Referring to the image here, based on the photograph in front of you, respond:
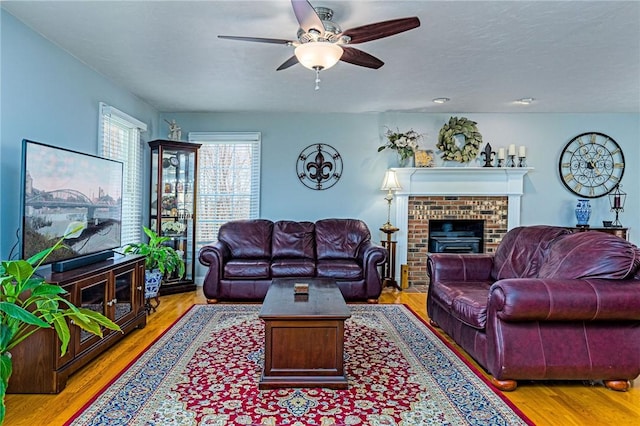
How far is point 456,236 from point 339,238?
69.1 inches

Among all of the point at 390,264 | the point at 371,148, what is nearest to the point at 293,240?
the point at 390,264

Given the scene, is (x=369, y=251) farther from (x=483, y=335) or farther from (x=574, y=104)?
(x=574, y=104)

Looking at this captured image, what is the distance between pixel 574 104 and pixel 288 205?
12.8 feet

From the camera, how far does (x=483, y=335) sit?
2.60 metres

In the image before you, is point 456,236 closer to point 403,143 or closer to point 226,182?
point 403,143

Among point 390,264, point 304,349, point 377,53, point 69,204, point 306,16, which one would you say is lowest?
point 304,349

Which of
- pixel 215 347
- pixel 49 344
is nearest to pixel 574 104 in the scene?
pixel 215 347

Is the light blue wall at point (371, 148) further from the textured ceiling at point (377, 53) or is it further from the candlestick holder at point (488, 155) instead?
the textured ceiling at point (377, 53)

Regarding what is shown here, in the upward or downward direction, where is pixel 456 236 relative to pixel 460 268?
upward

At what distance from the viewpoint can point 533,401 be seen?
2299mm

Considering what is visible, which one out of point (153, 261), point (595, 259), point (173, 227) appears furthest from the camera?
point (173, 227)

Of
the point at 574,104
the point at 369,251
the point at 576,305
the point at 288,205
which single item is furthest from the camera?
the point at 288,205

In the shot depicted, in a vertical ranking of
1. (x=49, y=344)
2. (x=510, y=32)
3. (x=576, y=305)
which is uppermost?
(x=510, y=32)

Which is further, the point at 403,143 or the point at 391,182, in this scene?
Answer: the point at 403,143
